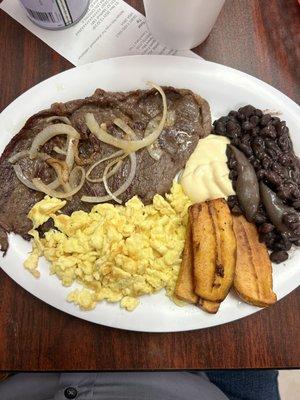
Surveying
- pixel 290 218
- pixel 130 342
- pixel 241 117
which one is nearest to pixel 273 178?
pixel 290 218

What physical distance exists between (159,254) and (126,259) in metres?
0.12

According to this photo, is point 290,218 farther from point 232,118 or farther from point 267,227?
point 232,118

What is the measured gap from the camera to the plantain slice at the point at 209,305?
1472 mm

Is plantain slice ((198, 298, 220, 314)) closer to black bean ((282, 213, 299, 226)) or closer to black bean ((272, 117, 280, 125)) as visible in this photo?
black bean ((282, 213, 299, 226))

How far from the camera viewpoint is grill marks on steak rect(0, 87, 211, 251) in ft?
5.10

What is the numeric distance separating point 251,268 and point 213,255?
0.16 metres

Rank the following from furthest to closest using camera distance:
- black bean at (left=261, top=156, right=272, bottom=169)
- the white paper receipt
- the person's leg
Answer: the person's leg → the white paper receipt → black bean at (left=261, top=156, right=272, bottom=169)

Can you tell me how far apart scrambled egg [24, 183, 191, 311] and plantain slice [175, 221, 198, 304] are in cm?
3

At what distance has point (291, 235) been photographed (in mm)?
1524

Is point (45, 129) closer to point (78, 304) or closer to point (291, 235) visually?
point (78, 304)

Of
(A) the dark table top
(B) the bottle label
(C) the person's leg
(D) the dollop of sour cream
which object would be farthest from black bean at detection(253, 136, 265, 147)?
(C) the person's leg

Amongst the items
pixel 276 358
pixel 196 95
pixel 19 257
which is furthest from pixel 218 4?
pixel 276 358

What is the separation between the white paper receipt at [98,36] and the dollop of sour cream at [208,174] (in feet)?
1.41

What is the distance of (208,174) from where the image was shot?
156 cm
